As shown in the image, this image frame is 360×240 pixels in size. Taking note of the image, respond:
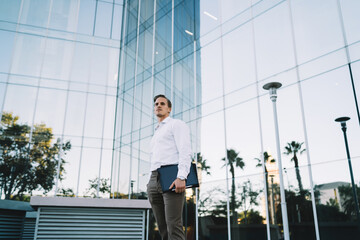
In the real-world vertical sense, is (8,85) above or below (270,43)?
above

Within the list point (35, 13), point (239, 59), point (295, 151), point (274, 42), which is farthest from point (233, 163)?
point (35, 13)

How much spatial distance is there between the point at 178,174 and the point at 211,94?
9091mm

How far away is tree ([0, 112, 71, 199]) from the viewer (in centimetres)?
1472

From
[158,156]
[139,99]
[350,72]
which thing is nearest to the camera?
[158,156]

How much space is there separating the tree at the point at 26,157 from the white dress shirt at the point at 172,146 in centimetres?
1451

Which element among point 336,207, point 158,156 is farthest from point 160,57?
point 158,156

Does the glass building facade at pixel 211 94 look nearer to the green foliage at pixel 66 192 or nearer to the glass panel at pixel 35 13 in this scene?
the glass panel at pixel 35 13

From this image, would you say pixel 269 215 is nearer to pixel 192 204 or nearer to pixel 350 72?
pixel 192 204

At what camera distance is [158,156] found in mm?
2814

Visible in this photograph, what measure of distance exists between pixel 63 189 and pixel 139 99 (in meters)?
6.36

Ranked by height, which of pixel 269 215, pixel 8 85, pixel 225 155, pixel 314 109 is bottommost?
pixel 269 215

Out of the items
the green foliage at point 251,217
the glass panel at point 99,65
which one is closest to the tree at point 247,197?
the green foliage at point 251,217

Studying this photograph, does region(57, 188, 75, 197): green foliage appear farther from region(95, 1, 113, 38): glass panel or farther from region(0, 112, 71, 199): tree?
region(95, 1, 113, 38): glass panel

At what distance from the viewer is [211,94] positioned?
1140cm
